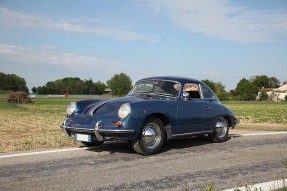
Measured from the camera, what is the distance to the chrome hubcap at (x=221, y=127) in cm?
886

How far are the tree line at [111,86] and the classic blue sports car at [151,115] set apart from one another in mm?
125208

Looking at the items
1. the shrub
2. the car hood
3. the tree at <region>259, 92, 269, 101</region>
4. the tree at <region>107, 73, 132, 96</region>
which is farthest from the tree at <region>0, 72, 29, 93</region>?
the car hood

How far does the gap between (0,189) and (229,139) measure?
20.9 ft

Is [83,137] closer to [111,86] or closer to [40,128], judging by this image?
[40,128]

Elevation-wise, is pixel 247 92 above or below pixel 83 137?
above

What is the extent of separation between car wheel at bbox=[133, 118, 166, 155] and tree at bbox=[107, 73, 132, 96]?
5308 inches

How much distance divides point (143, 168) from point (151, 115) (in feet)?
4.70

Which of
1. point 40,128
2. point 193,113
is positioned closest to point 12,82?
point 40,128

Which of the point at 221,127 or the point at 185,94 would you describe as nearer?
the point at 185,94

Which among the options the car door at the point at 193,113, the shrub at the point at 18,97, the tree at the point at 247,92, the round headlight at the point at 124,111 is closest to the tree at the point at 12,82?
the shrub at the point at 18,97

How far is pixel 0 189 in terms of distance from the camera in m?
4.50

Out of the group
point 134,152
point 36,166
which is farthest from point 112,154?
point 36,166

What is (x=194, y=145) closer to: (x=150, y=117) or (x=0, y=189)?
(x=150, y=117)

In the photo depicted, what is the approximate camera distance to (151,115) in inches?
276
